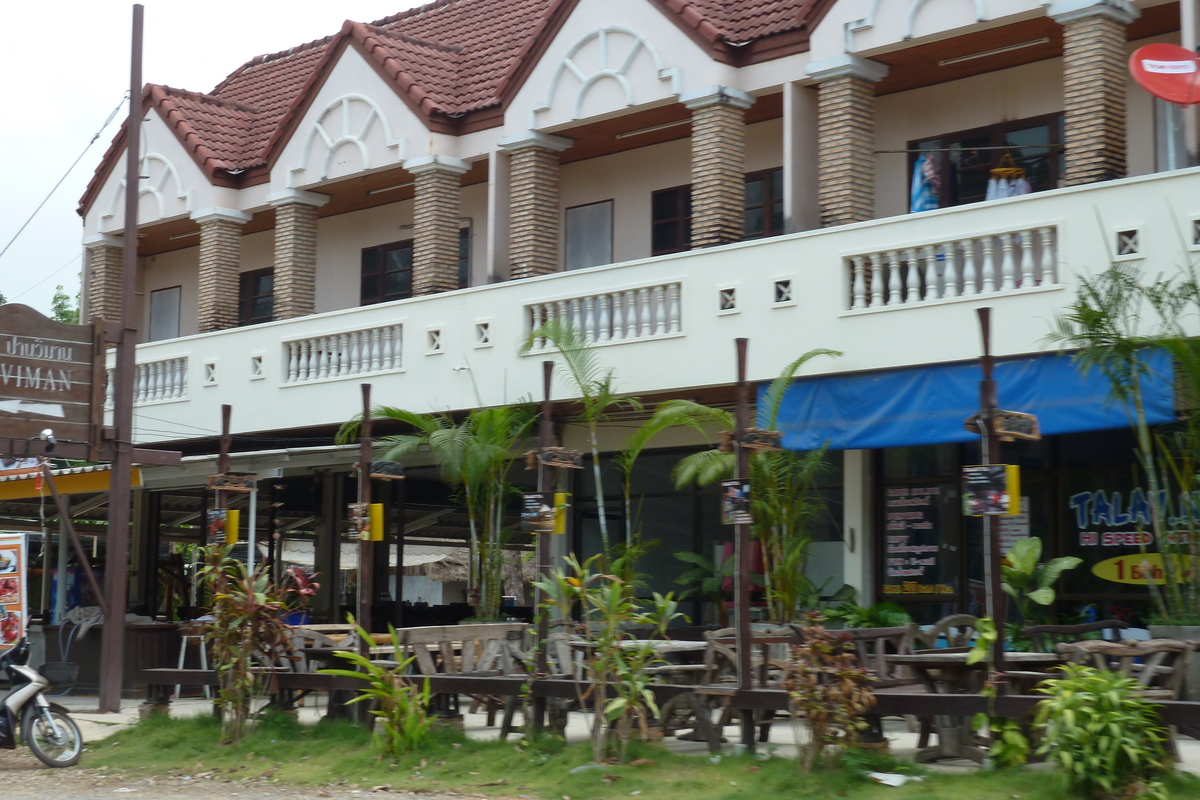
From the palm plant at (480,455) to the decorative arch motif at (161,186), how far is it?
632 cm

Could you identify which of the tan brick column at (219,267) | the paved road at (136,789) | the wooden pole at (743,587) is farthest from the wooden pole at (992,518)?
the tan brick column at (219,267)

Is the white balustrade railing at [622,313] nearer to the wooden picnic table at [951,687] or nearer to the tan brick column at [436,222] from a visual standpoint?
the tan brick column at [436,222]

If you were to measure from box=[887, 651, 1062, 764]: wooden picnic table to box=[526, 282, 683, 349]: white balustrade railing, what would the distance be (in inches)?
260

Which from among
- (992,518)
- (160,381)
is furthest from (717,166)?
(160,381)

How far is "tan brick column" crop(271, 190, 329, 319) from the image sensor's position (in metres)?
20.4

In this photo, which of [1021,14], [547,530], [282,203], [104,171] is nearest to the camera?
[547,530]

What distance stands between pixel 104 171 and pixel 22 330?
8.59 metres

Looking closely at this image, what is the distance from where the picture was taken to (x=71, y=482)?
18.0 metres

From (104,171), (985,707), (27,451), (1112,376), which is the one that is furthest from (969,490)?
(104,171)

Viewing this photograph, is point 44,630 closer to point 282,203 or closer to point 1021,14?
point 282,203

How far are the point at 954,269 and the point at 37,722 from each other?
8997 millimetres

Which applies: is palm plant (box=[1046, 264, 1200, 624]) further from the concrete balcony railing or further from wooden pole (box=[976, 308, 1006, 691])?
wooden pole (box=[976, 308, 1006, 691])

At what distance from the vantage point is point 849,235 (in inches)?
576

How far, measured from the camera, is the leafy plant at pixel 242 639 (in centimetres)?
1217
